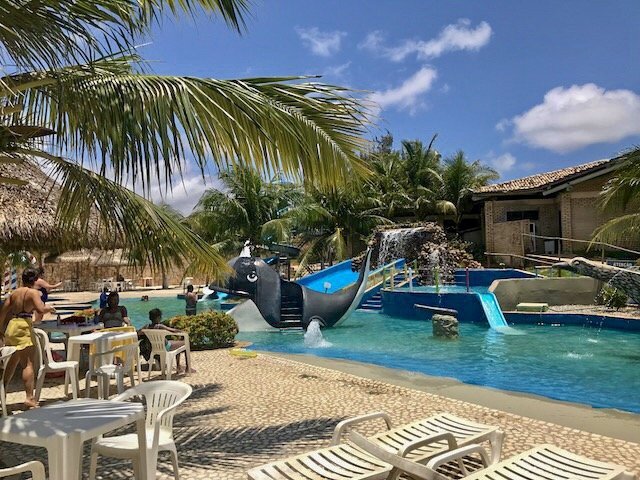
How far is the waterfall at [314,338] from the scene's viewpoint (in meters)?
13.9

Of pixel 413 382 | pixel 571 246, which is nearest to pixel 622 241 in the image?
pixel 571 246

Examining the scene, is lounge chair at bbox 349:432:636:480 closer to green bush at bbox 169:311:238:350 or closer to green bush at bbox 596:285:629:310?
green bush at bbox 169:311:238:350

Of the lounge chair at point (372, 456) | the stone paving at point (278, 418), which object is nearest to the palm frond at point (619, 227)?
the stone paving at point (278, 418)

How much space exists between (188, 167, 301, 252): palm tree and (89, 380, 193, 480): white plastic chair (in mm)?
19236

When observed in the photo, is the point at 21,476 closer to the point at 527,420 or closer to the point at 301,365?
the point at 527,420

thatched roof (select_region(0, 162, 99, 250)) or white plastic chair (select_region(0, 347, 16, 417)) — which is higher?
thatched roof (select_region(0, 162, 99, 250))

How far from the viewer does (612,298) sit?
55.5ft

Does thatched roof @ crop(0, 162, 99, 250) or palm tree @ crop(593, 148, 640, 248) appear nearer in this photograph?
thatched roof @ crop(0, 162, 99, 250)

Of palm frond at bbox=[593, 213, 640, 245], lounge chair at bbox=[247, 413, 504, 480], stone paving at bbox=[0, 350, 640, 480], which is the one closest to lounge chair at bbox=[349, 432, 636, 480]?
lounge chair at bbox=[247, 413, 504, 480]

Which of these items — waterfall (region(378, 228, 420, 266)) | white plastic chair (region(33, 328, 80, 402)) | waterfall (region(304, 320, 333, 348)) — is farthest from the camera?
waterfall (region(378, 228, 420, 266))

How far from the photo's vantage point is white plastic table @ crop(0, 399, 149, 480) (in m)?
2.85

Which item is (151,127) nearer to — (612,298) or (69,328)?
(69,328)

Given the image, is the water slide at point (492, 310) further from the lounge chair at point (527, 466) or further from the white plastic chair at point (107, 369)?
the lounge chair at point (527, 466)

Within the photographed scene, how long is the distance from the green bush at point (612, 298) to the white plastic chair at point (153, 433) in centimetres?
1595
